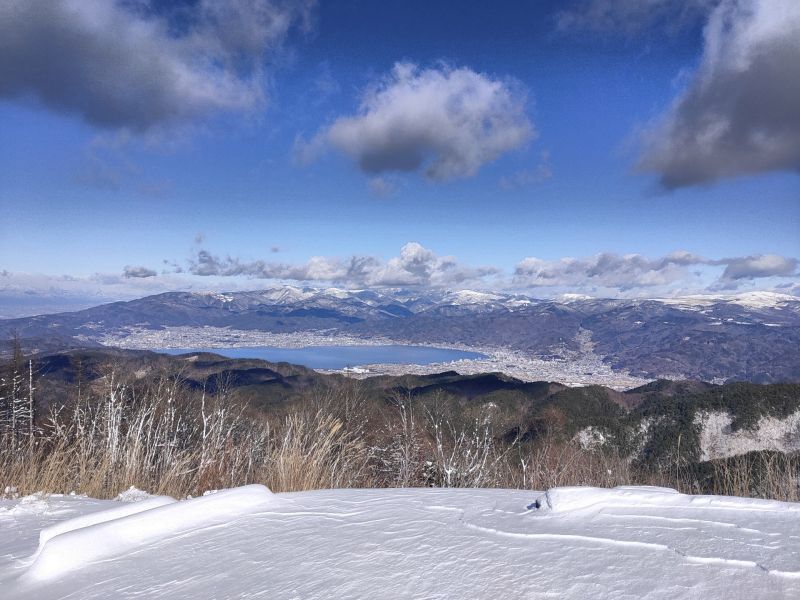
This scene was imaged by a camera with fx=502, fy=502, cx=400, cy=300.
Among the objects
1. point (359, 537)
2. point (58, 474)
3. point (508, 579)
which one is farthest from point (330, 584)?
point (58, 474)

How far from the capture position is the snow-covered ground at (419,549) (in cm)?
158

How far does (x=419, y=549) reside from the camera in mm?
1933

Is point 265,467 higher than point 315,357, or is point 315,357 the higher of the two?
point 265,467

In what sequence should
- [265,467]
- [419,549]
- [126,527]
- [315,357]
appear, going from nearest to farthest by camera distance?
[419,549] < [126,527] < [265,467] < [315,357]

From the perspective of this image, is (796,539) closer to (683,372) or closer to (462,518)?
(462,518)

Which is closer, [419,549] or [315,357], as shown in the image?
[419,549]

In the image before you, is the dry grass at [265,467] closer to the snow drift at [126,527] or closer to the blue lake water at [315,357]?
the snow drift at [126,527]

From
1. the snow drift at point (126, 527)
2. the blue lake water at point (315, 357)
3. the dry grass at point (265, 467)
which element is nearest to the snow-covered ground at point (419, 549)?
the snow drift at point (126, 527)

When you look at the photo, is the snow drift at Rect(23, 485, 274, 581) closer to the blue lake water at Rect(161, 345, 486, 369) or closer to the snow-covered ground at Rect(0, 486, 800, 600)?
the snow-covered ground at Rect(0, 486, 800, 600)

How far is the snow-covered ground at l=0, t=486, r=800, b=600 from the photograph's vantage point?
1581mm

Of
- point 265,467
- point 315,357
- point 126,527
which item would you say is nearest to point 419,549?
point 126,527

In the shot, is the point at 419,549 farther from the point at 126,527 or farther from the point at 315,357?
the point at 315,357

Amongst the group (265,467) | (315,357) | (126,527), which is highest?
(126,527)

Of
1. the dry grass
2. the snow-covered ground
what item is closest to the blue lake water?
the dry grass
